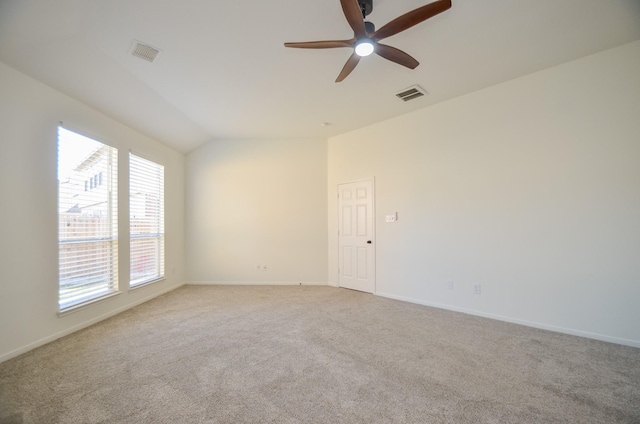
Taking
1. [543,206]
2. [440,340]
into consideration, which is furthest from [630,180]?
[440,340]

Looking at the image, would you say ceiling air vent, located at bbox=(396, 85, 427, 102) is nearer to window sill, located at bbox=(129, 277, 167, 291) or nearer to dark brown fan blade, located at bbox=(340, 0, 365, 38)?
dark brown fan blade, located at bbox=(340, 0, 365, 38)

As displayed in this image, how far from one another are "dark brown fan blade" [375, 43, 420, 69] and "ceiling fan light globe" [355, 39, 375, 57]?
6 cm

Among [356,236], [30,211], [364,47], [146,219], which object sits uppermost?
[364,47]

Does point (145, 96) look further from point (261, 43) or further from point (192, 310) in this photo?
point (192, 310)

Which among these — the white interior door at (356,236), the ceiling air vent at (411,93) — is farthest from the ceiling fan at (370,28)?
the white interior door at (356,236)

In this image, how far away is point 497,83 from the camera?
3.49m

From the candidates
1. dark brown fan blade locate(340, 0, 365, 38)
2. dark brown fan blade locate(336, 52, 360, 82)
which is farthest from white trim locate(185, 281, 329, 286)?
dark brown fan blade locate(340, 0, 365, 38)

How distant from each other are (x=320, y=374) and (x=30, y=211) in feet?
10.9

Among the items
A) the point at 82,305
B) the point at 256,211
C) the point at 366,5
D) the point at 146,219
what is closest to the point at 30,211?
the point at 82,305

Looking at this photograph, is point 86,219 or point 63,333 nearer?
point 63,333

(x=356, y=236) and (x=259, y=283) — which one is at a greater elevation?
(x=356, y=236)

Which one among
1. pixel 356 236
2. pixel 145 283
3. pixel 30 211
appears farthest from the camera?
pixel 356 236

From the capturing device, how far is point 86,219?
3.38 m

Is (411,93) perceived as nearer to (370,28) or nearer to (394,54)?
(394,54)
